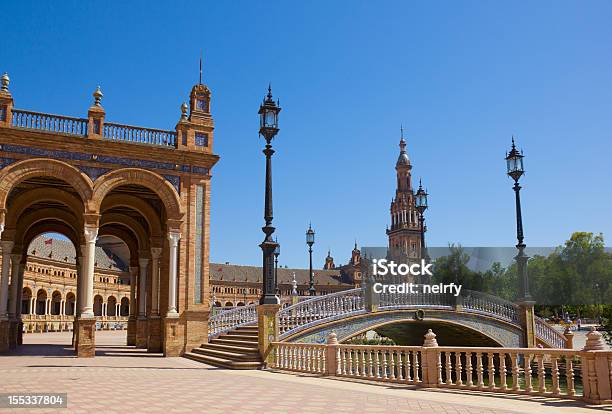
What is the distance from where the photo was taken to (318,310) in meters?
23.7

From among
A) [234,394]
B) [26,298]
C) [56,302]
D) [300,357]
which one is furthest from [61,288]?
[234,394]

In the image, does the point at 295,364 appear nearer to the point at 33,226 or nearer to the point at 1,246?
the point at 1,246

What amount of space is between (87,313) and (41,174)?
5710 mm

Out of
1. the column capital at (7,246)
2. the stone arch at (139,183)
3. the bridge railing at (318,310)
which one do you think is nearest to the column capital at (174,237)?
the stone arch at (139,183)

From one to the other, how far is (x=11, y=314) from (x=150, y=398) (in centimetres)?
1999

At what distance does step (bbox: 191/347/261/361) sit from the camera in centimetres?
1775

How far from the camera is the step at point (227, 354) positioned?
17750 millimetres

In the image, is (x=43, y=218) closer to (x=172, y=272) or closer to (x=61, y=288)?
(x=172, y=272)

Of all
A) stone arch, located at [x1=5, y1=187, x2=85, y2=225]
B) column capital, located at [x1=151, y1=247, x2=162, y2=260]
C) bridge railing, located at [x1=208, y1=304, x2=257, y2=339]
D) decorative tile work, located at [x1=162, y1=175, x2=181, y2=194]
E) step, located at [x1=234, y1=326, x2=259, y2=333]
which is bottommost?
step, located at [x1=234, y1=326, x2=259, y2=333]

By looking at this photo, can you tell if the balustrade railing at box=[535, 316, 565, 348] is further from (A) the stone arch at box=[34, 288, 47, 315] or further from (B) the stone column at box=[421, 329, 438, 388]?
(A) the stone arch at box=[34, 288, 47, 315]

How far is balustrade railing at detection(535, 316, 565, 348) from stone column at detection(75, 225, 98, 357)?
21657 mm

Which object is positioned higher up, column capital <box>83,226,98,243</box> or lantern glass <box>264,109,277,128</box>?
lantern glass <box>264,109,277,128</box>

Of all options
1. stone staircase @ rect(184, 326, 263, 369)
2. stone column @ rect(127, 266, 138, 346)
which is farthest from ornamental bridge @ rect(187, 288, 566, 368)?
stone column @ rect(127, 266, 138, 346)

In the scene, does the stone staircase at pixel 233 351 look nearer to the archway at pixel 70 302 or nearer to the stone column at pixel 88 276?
the stone column at pixel 88 276
